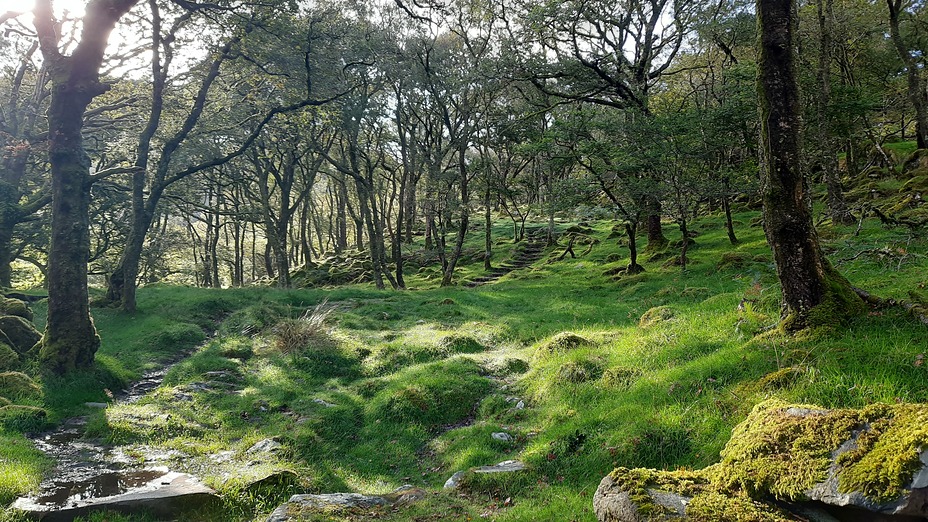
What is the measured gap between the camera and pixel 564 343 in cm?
1012

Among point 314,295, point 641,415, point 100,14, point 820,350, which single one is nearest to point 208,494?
point 641,415

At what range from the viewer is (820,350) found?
5469mm

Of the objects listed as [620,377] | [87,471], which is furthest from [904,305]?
[87,471]

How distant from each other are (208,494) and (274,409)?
404cm

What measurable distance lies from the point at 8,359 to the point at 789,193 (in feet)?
48.5

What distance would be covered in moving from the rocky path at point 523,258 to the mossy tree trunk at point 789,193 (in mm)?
23113

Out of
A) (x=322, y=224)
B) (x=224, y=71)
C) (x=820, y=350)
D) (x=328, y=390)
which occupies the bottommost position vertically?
(x=328, y=390)

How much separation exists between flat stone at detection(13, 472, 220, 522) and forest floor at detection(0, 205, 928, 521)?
0.72ft

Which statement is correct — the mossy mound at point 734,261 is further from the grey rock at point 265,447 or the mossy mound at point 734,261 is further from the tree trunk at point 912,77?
the grey rock at point 265,447

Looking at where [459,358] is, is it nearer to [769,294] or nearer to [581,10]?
[769,294]

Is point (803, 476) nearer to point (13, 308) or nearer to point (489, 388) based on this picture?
point (489, 388)

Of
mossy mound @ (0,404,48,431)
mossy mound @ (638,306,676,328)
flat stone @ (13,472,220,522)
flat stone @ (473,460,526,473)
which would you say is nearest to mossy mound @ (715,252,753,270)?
mossy mound @ (638,306,676,328)

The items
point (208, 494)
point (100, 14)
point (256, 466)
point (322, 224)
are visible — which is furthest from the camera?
point (322, 224)

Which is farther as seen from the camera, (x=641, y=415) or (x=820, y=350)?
(x=641, y=415)
